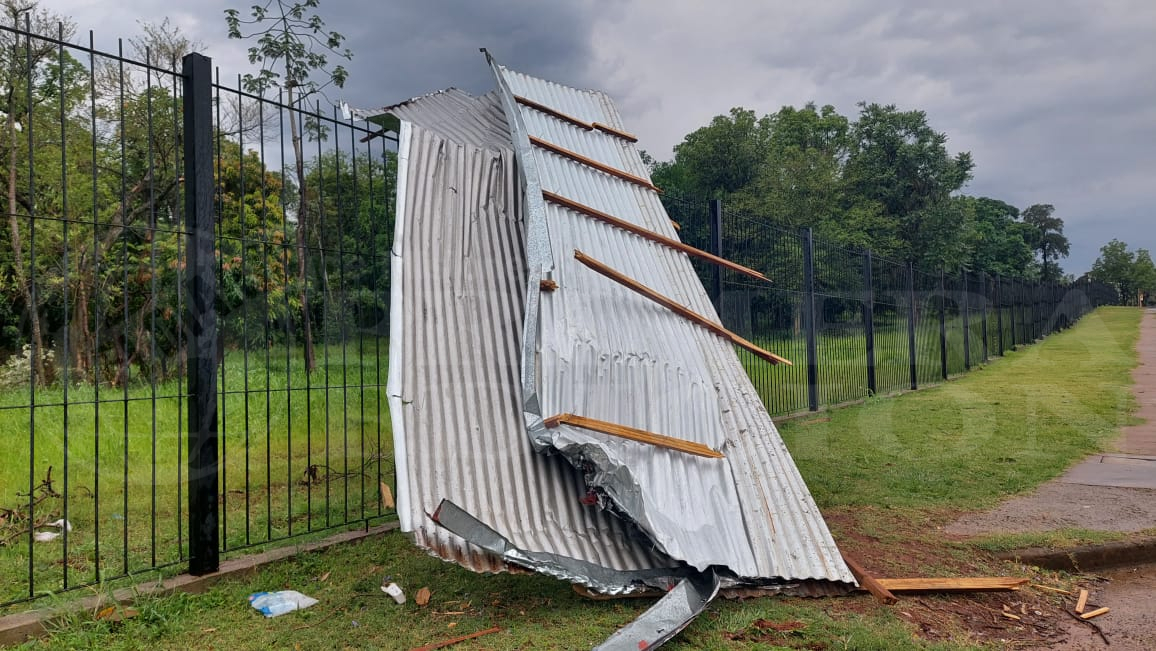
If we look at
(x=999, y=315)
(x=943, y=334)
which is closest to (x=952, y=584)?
(x=943, y=334)

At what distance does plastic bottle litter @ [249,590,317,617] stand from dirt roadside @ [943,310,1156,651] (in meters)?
3.81

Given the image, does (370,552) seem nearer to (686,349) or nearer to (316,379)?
(686,349)

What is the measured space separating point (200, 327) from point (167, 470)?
371cm

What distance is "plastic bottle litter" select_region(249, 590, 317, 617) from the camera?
3828mm

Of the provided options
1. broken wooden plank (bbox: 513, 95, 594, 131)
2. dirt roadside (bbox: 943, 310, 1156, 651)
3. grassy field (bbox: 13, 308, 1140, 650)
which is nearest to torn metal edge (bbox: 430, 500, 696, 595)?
grassy field (bbox: 13, 308, 1140, 650)

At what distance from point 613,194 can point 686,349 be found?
1.81 metres

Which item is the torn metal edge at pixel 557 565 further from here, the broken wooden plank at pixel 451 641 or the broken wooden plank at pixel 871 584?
the broken wooden plank at pixel 871 584

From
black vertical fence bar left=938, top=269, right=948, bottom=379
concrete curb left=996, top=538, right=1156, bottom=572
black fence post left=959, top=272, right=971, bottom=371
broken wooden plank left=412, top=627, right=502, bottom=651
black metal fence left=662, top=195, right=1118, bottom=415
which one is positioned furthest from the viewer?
black fence post left=959, top=272, right=971, bottom=371

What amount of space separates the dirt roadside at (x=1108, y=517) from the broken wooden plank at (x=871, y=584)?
0.76 meters

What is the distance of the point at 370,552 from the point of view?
4.78 meters

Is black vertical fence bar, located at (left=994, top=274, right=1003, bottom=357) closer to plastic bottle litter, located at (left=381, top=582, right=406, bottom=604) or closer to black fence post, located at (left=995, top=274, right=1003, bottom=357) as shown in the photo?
black fence post, located at (left=995, top=274, right=1003, bottom=357)

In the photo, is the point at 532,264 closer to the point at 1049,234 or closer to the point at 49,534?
the point at 49,534

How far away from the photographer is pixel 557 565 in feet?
11.3

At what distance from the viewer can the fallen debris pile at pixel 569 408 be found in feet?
11.8
